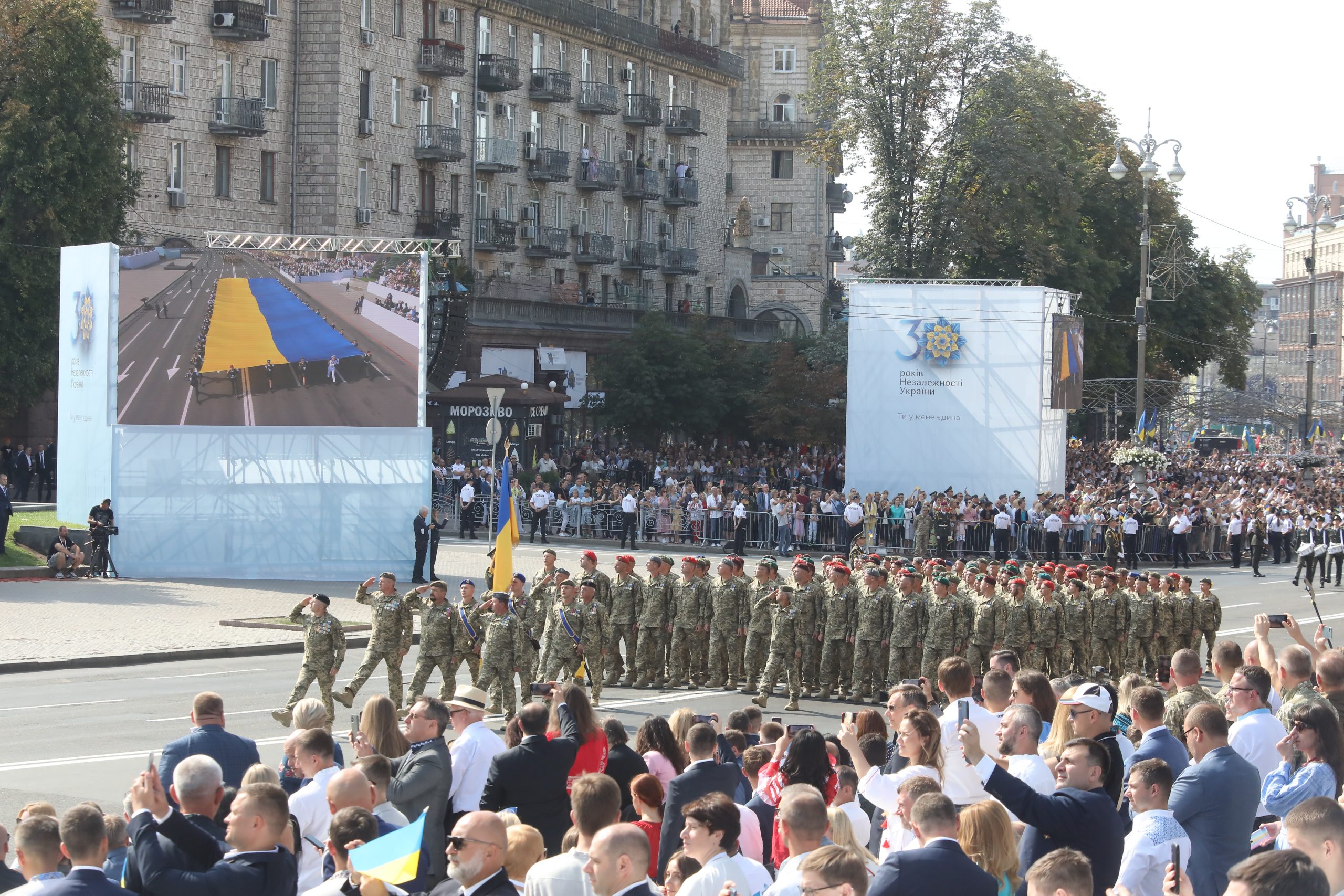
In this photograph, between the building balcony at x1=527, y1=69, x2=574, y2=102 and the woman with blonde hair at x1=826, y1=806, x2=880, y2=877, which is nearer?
the woman with blonde hair at x1=826, y1=806, x2=880, y2=877

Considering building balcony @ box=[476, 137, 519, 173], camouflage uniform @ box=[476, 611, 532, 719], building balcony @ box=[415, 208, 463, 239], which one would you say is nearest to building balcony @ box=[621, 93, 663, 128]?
building balcony @ box=[476, 137, 519, 173]

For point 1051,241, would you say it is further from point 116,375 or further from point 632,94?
point 116,375

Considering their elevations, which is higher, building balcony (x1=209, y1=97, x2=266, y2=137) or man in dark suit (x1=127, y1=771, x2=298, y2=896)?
building balcony (x1=209, y1=97, x2=266, y2=137)

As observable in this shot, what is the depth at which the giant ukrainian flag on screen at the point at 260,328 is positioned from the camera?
106 ft

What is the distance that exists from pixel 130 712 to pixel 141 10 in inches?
1315

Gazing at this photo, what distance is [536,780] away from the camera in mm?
9125

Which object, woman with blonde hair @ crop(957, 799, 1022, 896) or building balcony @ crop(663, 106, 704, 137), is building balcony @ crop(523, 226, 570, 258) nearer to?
building balcony @ crop(663, 106, 704, 137)

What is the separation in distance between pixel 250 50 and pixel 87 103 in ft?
30.7

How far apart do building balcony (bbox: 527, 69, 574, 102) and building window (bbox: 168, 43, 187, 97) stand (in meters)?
15.8

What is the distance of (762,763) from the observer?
932 cm

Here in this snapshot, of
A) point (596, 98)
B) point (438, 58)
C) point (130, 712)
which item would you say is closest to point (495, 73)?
point (438, 58)

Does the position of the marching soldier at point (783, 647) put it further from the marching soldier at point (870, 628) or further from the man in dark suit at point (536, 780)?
the man in dark suit at point (536, 780)

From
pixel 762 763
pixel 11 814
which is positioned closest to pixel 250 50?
→ pixel 11 814

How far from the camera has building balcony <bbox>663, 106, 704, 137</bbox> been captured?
70000 mm
